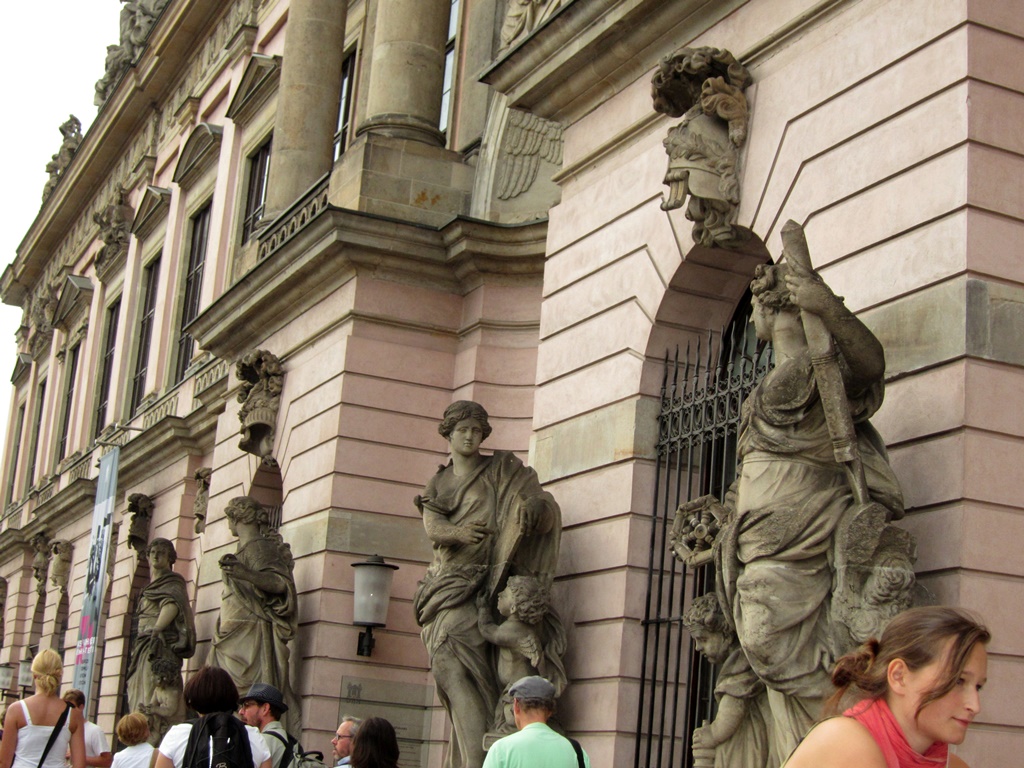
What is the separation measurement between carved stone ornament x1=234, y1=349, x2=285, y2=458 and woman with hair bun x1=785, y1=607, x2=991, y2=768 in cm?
1354

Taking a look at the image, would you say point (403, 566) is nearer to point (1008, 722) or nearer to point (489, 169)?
point (489, 169)

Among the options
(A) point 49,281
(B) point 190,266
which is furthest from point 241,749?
(A) point 49,281

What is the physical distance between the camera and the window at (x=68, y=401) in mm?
35656

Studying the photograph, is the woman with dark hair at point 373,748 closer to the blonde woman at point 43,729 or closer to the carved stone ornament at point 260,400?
the blonde woman at point 43,729

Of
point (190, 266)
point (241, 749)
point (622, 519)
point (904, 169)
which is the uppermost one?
point (190, 266)

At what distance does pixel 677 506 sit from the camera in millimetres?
9828

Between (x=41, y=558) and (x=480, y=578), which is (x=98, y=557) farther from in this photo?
(x=41, y=558)

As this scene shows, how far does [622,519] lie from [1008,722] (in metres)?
3.49

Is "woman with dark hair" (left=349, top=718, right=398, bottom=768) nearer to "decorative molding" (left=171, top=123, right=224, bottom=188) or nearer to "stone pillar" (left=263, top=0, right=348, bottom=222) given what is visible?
"stone pillar" (left=263, top=0, right=348, bottom=222)

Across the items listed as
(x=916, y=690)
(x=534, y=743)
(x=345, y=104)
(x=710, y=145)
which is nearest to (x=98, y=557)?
(x=345, y=104)

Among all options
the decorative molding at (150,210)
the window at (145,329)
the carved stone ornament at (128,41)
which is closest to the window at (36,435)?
the carved stone ornament at (128,41)

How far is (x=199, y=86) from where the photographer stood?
2831 centimetres

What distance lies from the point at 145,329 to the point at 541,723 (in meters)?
23.7

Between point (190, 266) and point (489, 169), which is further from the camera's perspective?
point (190, 266)
